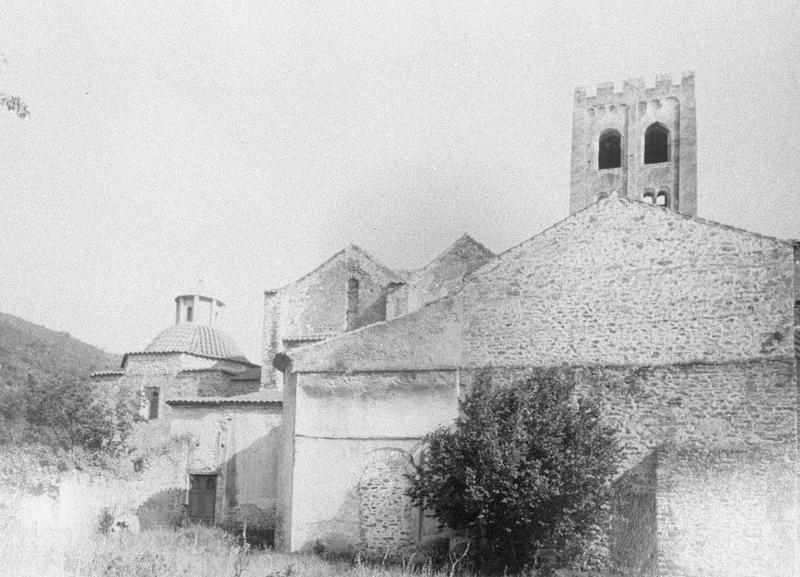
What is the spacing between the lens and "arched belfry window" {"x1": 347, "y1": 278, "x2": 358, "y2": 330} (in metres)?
27.6

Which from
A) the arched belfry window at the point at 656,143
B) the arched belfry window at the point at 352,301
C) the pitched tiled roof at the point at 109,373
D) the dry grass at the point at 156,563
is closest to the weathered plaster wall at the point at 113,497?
the dry grass at the point at 156,563

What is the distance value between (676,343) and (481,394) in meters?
3.98

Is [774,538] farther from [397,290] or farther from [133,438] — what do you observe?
[133,438]

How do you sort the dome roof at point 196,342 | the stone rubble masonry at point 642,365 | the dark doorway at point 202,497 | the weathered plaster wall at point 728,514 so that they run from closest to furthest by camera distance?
the weathered plaster wall at point 728,514 < the stone rubble masonry at point 642,365 < the dark doorway at point 202,497 < the dome roof at point 196,342

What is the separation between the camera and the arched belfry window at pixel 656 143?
3250 cm

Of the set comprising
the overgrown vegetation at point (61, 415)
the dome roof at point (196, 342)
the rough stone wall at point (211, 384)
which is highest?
the dome roof at point (196, 342)

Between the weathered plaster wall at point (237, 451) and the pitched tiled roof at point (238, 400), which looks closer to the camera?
the weathered plaster wall at point (237, 451)

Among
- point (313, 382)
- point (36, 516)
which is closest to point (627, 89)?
point (313, 382)

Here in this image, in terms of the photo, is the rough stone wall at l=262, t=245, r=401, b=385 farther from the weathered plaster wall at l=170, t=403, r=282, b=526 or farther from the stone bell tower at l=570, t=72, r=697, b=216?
the stone bell tower at l=570, t=72, r=697, b=216

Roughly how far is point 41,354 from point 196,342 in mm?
14643

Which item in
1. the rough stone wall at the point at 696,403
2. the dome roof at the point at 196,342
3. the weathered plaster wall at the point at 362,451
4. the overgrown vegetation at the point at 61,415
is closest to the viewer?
the rough stone wall at the point at 696,403

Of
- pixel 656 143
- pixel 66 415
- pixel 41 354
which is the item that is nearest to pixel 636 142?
pixel 656 143

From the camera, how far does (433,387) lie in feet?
55.0

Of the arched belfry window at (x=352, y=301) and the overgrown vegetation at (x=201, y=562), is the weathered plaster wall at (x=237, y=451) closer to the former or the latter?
the overgrown vegetation at (x=201, y=562)
